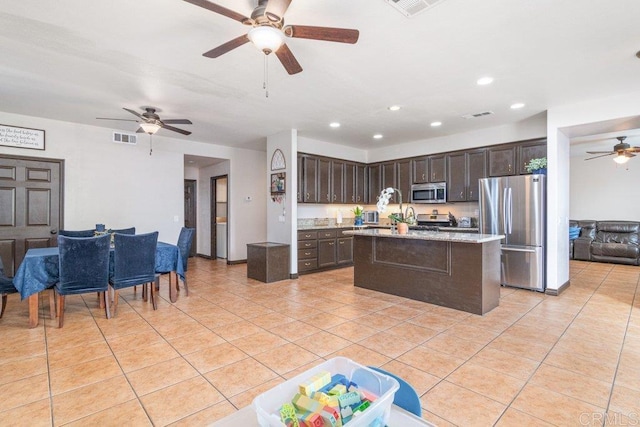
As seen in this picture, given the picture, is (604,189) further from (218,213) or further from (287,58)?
(218,213)

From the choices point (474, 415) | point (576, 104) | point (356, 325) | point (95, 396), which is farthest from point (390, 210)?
point (95, 396)

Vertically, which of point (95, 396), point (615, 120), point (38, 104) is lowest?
point (95, 396)

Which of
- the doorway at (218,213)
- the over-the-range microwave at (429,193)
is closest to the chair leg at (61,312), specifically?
the doorway at (218,213)

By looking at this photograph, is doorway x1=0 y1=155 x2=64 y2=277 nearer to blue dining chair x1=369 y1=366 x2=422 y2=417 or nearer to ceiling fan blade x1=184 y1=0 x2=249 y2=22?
ceiling fan blade x1=184 y1=0 x2=249 y2=22

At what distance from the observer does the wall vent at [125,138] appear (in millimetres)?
5872

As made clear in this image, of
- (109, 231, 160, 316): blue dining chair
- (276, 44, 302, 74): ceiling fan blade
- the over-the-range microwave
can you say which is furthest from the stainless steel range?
(109, 231, 160, 316): blue dining chair

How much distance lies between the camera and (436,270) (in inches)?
165

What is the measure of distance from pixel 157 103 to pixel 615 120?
6.28 meters

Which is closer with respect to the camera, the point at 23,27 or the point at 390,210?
the point at 23,27

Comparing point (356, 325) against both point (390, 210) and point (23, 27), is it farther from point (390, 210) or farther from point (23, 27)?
point (390, 210)

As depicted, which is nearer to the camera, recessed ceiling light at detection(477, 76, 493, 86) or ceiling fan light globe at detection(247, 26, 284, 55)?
ceiling fan light globe at detection(247, 26, 284, 55)

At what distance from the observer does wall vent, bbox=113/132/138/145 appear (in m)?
5.87

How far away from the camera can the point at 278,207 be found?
20.6ft

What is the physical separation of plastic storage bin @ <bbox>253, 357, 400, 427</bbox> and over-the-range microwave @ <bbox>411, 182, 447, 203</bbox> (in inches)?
235
